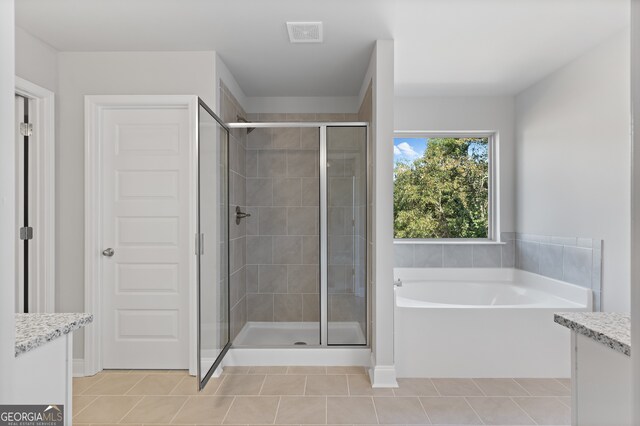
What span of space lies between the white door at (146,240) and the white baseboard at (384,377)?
4.55ft

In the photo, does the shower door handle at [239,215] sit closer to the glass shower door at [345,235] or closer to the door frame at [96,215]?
the door frame at [96,215]

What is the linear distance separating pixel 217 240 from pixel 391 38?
186 cm

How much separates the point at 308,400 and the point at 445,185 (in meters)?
2.60

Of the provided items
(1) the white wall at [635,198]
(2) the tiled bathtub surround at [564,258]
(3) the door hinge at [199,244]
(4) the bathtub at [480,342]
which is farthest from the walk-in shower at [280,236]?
(1) the white wall at [635,198]

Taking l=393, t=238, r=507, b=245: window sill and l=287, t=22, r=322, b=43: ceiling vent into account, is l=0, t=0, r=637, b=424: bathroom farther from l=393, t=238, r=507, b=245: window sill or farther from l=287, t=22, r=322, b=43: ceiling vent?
l=393, t=238, r=507, b=245: window sill

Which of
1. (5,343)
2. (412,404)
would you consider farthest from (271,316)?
(5,343)

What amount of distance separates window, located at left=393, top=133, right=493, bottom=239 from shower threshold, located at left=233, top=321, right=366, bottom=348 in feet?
4.30

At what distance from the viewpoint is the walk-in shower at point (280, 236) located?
2.74m

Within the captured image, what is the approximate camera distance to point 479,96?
4047 millimetres

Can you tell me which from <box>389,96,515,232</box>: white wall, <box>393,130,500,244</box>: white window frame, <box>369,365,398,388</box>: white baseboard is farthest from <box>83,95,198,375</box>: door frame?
<box>389,96,515,232</box>: white wall

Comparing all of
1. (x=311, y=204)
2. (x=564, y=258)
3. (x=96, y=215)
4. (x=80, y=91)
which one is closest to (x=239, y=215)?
(x=311, y=204)

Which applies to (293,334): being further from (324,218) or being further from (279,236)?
(324,218)

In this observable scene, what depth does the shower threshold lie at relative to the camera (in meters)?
3.24

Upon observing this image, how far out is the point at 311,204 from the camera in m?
3.62
